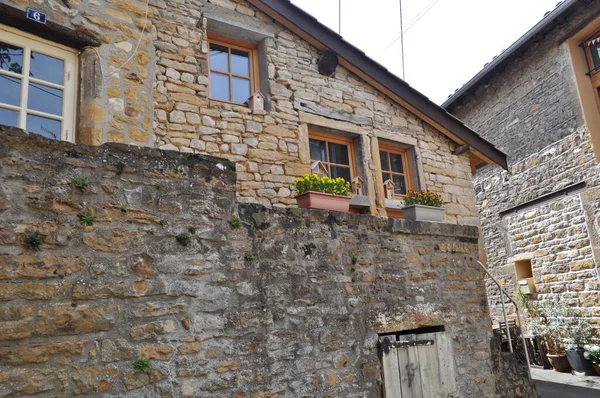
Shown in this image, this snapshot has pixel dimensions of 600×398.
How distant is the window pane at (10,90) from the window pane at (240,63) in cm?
280

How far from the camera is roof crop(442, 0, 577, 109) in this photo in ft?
28.5

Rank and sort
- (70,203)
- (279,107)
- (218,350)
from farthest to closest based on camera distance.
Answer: (279,107), (218,350), (70,203)

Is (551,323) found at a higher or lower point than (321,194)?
lower

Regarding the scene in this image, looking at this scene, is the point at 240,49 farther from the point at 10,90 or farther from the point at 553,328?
the point at 553,328

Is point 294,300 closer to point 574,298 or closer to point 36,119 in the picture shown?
point 36,119

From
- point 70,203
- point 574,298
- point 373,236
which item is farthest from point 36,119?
point 574,298

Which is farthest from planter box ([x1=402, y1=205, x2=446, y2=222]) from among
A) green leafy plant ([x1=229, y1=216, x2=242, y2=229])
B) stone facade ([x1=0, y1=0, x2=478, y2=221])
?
green leafy plant ([x1=229, y1=216, x2=242, y2=229])

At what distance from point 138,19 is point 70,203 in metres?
3.28

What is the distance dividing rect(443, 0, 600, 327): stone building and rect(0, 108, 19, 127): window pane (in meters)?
9.72

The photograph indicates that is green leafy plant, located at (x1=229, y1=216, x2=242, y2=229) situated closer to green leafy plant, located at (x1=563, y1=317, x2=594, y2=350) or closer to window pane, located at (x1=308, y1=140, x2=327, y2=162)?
window pane, located at (x1=308, y1=140, x2=327, y2=162)

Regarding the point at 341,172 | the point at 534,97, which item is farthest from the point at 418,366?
the point at 534,97

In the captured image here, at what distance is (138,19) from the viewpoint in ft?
16.2

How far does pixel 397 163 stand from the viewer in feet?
24.1

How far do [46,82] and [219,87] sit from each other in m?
2.21
